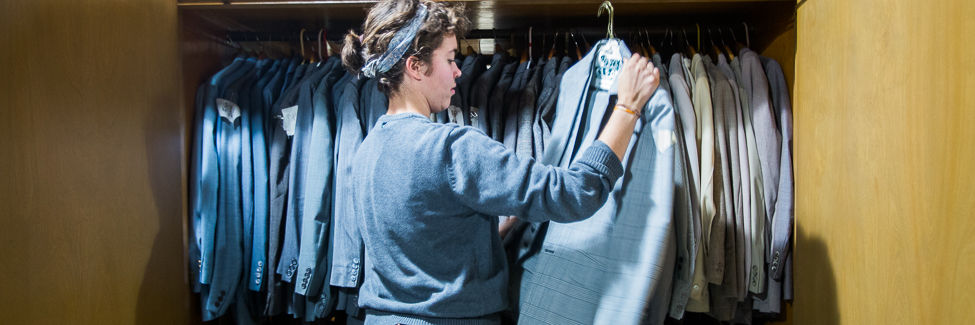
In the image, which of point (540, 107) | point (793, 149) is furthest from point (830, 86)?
point (540, 107)

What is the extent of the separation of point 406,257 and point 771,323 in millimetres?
1266

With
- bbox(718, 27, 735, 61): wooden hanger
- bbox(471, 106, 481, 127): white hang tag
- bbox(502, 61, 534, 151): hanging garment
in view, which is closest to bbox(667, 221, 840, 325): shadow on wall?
bbox(718, 27, 735, 61): wooden hanger

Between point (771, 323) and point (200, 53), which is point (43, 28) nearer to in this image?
point (200, 53)

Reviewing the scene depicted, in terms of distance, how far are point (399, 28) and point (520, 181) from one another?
42 centimetres

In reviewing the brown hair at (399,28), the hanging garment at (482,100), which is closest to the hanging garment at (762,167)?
the hanging garment at (482,100)

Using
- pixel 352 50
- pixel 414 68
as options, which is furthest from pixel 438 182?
pixel 352 50

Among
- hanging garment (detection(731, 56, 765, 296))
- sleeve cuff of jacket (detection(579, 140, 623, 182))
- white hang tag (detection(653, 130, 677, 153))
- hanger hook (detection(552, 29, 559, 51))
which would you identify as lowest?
hanging garment (detection(731, 56, 765, 296))

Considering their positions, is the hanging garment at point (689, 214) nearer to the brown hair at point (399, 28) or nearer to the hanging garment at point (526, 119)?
the hanging garment at point (526, 119)

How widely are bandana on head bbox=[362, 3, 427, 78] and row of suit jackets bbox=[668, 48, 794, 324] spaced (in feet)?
2.42

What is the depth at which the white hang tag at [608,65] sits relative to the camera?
4.44ft

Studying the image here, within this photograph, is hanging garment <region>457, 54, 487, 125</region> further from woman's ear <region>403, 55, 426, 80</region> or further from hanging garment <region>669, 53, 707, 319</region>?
hanging garment <region>669, 53, 707, 319</region>

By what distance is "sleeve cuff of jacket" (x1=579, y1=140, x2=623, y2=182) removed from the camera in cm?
107

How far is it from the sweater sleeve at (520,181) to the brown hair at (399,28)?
8.5 inches

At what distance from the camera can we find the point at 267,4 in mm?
1638
